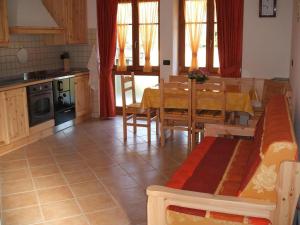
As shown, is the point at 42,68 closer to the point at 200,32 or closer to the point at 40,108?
the point at 40,108

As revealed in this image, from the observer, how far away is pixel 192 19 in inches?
226

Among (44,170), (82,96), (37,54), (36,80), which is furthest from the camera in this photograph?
(82,96)

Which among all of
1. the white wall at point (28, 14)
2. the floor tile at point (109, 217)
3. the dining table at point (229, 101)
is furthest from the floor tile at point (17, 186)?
the white wall at point (28, 14)

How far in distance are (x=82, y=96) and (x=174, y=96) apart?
220cm

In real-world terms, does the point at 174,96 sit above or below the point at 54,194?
above

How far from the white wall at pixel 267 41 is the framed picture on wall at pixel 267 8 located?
2.1 inches

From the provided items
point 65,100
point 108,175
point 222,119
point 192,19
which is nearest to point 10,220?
point 108,175

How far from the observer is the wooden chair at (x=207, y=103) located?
4.21 m

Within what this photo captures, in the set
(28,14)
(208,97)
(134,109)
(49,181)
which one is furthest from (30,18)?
(208,97)

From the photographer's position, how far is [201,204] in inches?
77.7

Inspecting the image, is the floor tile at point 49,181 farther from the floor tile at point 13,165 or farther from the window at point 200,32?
the window at point 200,32

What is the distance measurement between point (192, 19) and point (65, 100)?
231cm

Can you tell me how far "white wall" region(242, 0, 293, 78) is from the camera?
16.9 ft

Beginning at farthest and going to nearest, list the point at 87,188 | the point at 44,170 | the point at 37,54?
the point at 37,54 < the point at 44,170 < the point at 87,188
